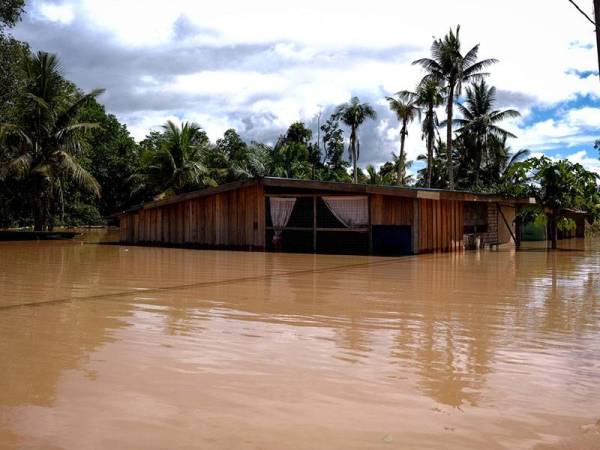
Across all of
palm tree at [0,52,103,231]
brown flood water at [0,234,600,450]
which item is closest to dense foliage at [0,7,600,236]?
palm tree at [0,52,103,231]

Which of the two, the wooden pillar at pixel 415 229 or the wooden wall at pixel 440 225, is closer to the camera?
the wooden pillar at pixel 415 229

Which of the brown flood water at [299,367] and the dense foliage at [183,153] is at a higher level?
the dense foliage at [183,153]

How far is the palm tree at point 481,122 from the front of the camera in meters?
38.0

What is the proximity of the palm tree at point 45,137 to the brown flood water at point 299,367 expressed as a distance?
1864 cm

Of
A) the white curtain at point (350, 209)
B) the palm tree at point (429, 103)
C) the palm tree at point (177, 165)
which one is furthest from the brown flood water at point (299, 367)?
the palm tree at point (429, 103)

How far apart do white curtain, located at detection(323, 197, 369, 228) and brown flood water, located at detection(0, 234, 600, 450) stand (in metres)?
8.82

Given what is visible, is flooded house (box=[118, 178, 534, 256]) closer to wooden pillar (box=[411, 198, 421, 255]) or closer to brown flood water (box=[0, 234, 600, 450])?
wooden pillar (box=[411, 198, 421, 255])

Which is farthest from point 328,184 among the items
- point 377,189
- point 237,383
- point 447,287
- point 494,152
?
point 494,152

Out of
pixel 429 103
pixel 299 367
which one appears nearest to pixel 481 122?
pixel 429 103

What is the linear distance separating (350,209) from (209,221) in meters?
5.70

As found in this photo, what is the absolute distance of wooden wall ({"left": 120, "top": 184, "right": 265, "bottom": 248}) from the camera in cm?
2081

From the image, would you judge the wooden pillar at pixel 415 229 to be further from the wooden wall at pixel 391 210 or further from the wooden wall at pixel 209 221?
the wooden wall at pixel 209 221

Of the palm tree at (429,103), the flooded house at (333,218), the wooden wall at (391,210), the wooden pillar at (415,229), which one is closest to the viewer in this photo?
the wooden pillar at (415,229)

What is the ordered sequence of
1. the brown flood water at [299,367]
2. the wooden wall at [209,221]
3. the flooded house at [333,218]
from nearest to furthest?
1. the brown flood water at [299,367]
2. the flooded house at [333,218]
3. the wooden wall at [209,221]
